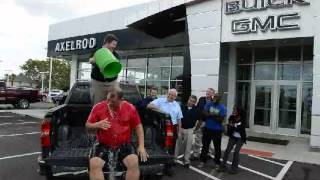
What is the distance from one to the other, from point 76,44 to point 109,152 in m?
20.7

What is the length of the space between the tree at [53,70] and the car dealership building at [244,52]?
7222 cm

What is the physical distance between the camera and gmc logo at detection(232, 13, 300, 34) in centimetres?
Answer: 1415

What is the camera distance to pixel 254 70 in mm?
18297

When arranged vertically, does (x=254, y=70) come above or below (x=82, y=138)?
above

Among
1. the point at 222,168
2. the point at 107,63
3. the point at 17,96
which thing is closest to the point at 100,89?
the point at 107,63

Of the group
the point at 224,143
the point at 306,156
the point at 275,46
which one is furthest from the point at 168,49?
the point at 306,156

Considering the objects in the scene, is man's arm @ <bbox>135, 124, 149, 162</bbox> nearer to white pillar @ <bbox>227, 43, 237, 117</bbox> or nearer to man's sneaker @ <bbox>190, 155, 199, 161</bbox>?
man's sneaker @ <bbox>190, 155, 199, 161</bbox>

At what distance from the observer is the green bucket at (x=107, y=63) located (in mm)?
5832

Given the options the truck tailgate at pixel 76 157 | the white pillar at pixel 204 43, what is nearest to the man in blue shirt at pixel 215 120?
the truck tailgate at pixel 76 157

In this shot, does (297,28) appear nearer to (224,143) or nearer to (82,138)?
(224,143)

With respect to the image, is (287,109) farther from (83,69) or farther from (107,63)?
(83,69)

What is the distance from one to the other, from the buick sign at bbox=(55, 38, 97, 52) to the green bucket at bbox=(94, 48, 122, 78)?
17902mm

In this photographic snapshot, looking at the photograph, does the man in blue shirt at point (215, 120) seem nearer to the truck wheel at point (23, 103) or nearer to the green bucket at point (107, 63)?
the green bucket at point (107, 63)

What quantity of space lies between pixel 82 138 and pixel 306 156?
7.30 m
